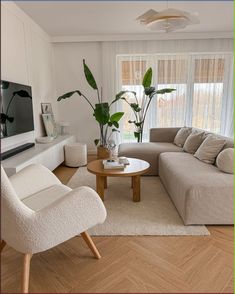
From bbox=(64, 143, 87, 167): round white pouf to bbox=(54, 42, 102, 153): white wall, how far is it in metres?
1.04

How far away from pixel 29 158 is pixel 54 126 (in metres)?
1.78

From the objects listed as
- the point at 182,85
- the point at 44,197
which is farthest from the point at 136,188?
the point at 182,85

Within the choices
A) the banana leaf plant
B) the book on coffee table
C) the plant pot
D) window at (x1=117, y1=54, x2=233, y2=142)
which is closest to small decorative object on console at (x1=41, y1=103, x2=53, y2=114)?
the plant pot

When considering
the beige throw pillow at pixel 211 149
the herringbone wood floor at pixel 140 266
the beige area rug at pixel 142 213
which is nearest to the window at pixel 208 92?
the beige throw pillow at pixel 211 149

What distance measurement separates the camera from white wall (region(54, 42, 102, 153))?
14.2 feet

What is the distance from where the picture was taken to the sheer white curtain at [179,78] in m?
4.23

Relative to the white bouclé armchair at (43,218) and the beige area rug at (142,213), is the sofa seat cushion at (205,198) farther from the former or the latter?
the white bouclé armchair at (43,218)

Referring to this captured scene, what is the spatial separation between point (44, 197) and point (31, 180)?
198 mm

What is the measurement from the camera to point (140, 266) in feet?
4.55

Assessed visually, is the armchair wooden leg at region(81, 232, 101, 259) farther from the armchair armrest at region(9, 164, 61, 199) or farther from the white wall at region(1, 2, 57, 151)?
the white wall at region(1, 2, 57, 151)

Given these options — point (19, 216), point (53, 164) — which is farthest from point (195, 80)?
point (19, 216)

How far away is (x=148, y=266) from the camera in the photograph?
1390 mm

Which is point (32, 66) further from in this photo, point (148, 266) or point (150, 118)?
point (148, 266)

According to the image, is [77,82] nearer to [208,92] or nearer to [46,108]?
[46,108]
